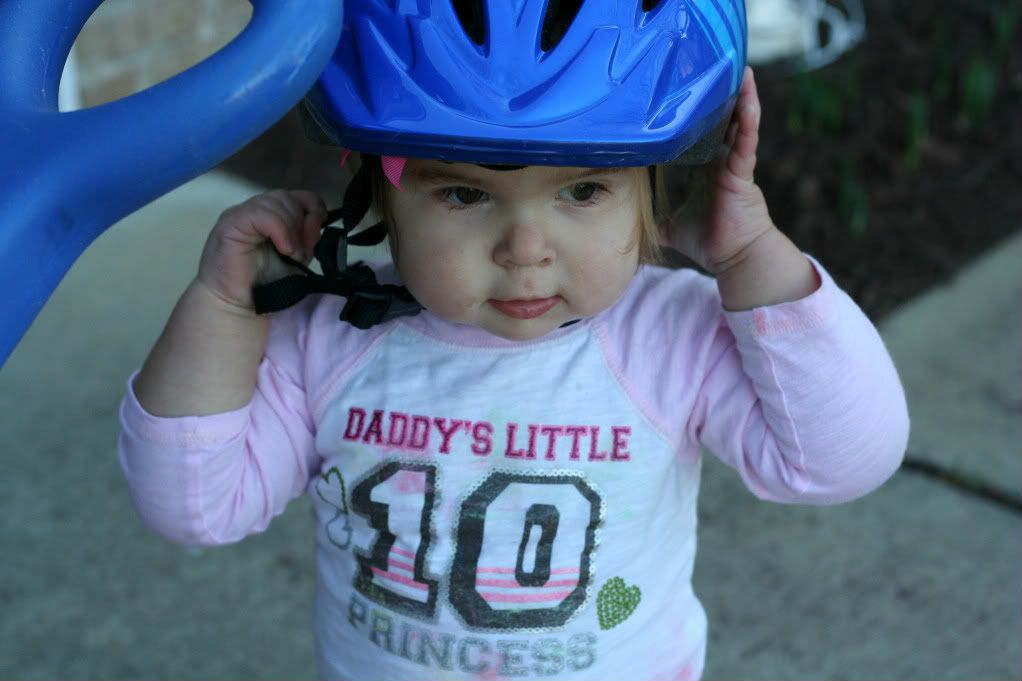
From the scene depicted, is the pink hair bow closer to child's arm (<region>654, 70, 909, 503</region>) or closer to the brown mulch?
child's arm (<region>654, 70, 909, 503</region>)

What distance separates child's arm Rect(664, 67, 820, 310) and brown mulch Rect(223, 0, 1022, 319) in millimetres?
2084

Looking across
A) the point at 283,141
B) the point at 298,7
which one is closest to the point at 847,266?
the point at 283,141

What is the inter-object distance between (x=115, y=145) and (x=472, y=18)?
61 centimetres

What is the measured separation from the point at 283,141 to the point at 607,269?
3.38 metres

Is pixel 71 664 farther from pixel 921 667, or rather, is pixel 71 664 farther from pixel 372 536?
pixel 921 667

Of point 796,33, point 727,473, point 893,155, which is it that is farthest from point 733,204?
point 796,33

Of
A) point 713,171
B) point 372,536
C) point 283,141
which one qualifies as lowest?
point 283,141

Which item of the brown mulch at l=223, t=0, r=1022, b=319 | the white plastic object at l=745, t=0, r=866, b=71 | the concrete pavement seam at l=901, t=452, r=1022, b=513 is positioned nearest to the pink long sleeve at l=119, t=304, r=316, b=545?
the concrete pavement seam at l=901, t=452, r=1022, b=513

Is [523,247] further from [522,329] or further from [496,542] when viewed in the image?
[496,542]

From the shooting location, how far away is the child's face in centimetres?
163

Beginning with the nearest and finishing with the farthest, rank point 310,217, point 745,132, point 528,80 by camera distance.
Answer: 1. point 528,80
2. point 745,132
3. point 310,217

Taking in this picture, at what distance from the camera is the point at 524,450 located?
1.80m

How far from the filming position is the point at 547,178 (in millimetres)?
1623

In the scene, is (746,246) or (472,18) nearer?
(472,18)
